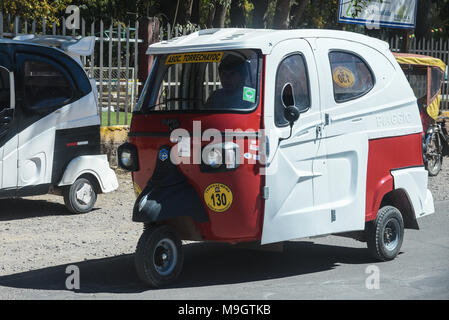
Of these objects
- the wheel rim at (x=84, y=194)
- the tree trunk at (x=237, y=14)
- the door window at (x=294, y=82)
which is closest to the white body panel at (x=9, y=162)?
the wheel rim at (x=84, y=194)

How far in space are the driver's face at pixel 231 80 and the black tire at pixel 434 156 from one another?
8.94 meters

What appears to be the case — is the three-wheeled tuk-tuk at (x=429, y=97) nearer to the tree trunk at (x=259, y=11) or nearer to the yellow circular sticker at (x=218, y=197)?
the tree trunk at (x=259, y=11)

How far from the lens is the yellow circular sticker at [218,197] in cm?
662

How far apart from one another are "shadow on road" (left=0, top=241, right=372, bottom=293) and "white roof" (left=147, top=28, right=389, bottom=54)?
2042 mm

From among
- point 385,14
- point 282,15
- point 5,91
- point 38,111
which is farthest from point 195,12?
point 5,91

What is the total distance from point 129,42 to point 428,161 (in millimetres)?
5957

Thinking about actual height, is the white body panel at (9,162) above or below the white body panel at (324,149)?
below

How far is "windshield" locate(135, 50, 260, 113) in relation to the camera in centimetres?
677

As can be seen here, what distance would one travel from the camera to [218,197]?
665cm

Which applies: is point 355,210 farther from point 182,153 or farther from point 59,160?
point 59,160

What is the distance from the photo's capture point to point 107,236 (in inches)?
364

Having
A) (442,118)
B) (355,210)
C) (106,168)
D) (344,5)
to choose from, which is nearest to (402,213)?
(355,210)

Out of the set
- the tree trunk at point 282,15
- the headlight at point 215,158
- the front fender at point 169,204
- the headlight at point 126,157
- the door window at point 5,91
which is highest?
the tree trunk at point 282,15

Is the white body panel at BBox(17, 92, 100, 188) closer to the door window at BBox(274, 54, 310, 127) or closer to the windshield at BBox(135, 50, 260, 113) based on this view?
the windshield at BBox(135, 50, 260, 113)
